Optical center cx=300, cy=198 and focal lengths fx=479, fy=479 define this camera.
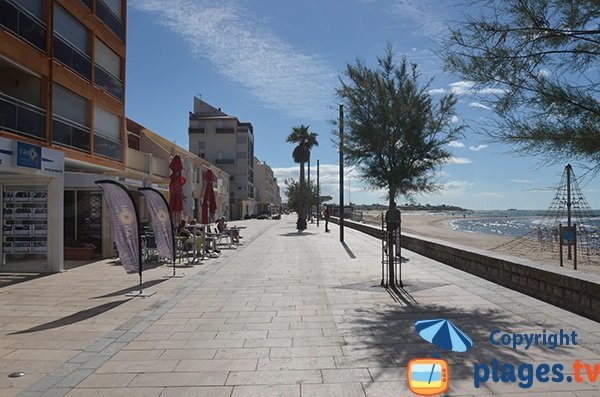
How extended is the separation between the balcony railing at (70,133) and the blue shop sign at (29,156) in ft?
9.41

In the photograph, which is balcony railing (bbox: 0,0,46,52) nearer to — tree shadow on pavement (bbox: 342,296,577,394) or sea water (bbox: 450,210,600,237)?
tree shadow on pavement (bbox: 342,296,577,394)

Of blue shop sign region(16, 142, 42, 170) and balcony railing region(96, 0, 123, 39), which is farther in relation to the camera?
balcony railing region(96, 0, 123, 39)

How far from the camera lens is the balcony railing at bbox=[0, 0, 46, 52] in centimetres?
1162

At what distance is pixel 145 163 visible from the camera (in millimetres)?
24641

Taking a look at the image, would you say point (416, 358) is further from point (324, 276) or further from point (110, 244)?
point (110, 244)

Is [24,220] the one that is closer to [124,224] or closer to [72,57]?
[124,224]

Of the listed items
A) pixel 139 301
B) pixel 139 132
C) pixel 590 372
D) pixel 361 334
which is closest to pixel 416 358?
pixel 361 334

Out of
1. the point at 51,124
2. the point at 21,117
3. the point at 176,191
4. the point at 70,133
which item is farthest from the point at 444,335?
the point at 70,133

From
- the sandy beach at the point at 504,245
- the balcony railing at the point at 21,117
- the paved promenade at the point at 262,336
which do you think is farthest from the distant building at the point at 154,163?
the sandy beach at the point at 504,245

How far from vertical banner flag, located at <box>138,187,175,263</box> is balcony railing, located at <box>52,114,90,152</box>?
15.2 ft

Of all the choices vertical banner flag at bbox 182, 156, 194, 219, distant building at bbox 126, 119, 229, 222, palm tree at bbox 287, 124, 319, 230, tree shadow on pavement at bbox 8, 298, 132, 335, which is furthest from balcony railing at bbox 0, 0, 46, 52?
palm tree at bbox 287, 124, 319, 230

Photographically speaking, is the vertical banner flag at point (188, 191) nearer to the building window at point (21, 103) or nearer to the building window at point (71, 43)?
the building window at point (71, 43)

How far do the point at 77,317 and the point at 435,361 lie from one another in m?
5.35

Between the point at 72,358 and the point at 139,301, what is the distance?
3325 mm
